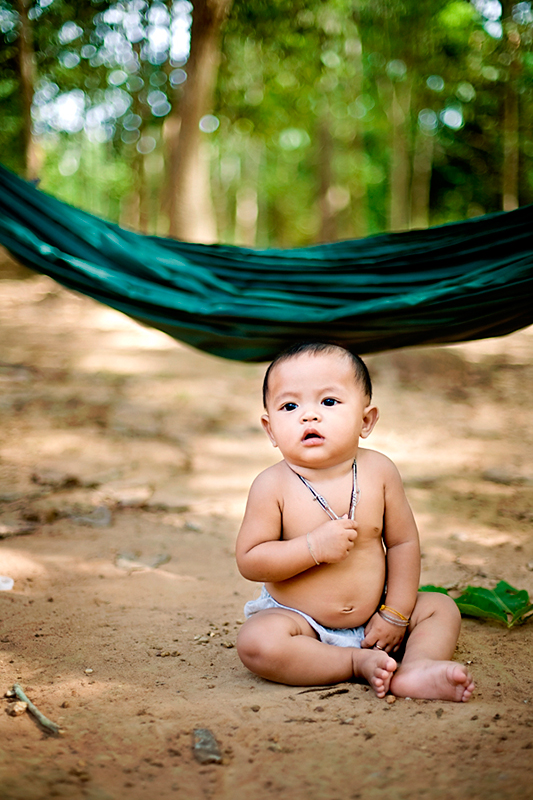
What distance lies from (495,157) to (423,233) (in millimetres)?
15449

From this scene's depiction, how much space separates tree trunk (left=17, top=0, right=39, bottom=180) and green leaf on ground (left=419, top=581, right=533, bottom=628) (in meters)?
7.74

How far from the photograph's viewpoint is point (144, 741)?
1262 mm

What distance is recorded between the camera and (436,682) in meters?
1.39

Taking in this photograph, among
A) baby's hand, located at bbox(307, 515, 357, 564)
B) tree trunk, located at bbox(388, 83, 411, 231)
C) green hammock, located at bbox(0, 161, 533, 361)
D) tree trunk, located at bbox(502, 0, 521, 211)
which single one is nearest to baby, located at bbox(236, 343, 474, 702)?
baby's hand, located at bbox(307, 515, 357, 564)

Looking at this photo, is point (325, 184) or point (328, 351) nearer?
point (328, 351)

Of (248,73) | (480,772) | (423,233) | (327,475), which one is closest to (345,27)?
(248,73)

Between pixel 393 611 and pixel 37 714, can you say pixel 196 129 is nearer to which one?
pixel 393 611

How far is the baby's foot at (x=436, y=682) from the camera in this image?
138 centimetres

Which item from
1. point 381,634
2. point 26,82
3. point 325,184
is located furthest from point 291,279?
point 325,184

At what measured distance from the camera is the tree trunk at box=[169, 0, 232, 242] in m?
6.11

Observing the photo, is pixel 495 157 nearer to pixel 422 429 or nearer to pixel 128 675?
pixel 422 429

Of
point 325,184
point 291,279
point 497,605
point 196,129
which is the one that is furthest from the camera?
point 325,184

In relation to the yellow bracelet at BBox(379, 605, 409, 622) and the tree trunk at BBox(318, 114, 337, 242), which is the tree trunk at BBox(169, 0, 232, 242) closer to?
the tree trunk at BBox(318, 114, 337, 242)

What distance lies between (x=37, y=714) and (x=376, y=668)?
0.73m
